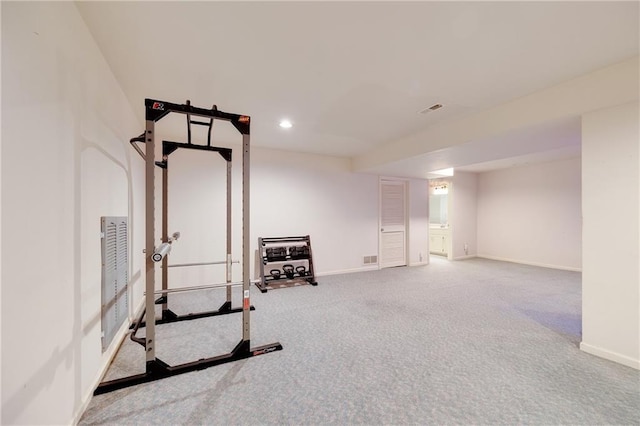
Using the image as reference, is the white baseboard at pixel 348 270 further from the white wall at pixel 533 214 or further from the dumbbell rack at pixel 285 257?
the white wall at pixel 533 214

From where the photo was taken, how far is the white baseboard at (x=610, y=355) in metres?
2.08

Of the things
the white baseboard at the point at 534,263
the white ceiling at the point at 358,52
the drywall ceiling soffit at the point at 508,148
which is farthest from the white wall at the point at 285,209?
the white baseboard at the point at 534,263

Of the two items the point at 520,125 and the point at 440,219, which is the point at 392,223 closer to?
the point at 440,219

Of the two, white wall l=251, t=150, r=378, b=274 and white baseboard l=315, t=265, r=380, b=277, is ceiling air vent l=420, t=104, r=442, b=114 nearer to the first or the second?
white wall l=251, t=150, r=378, b=274

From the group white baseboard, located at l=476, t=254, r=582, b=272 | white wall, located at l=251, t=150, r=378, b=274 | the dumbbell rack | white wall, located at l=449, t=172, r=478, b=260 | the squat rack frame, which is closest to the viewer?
the squat rack frame

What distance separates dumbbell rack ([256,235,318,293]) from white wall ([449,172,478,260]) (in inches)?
169

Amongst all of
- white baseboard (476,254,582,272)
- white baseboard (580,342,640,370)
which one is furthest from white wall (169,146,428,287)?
white baseboard (580,342,640,370)

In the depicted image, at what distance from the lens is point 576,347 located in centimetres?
241

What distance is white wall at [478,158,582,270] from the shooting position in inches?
222

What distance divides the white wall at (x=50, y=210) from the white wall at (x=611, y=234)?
12.4 feet

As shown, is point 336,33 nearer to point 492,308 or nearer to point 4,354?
point 4,354

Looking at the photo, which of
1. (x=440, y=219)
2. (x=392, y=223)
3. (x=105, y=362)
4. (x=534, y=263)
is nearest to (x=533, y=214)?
(x=534, y=263)

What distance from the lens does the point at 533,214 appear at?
20.5 ft

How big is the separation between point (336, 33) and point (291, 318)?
9.30 ft
